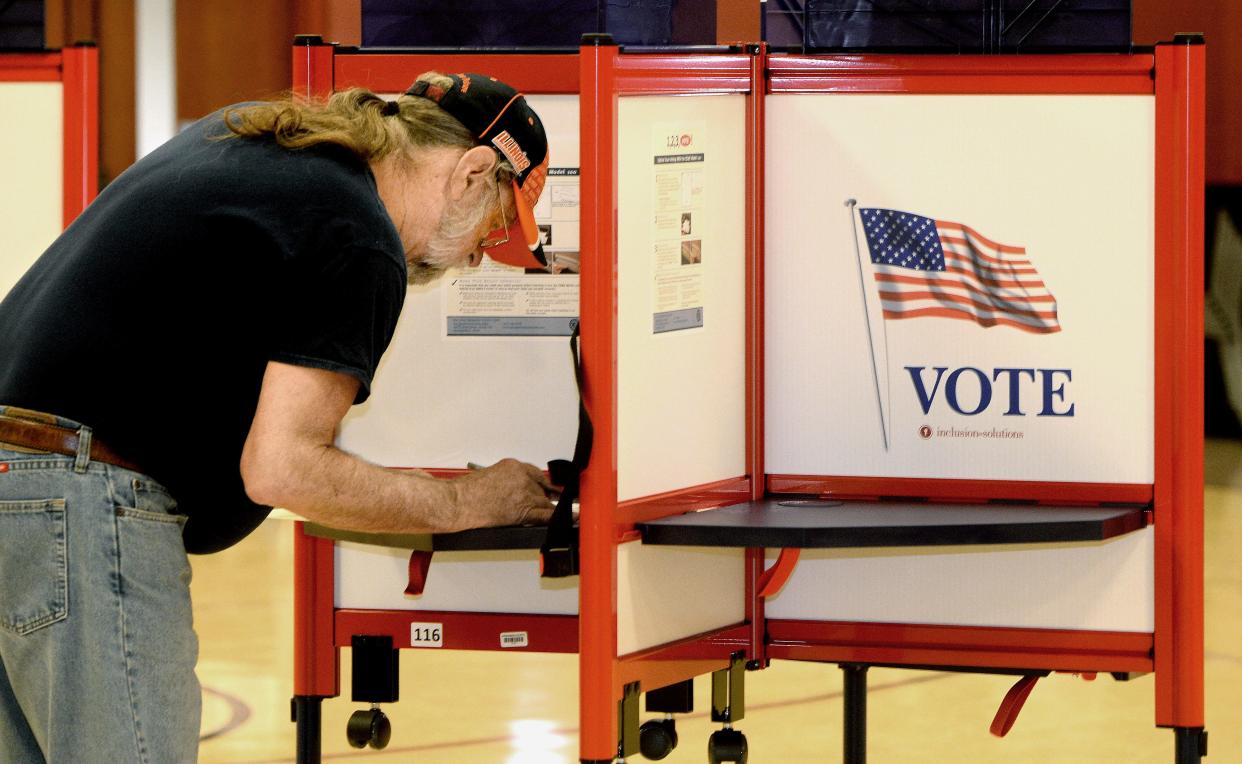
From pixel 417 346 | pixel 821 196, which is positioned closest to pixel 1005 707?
pixel 821 196

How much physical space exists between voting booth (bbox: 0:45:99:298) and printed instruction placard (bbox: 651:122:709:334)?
4.35 feet

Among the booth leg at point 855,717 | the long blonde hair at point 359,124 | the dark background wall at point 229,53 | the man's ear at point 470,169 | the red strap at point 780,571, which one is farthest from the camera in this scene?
the dark background wall at point 229,53

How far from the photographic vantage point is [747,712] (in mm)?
4590

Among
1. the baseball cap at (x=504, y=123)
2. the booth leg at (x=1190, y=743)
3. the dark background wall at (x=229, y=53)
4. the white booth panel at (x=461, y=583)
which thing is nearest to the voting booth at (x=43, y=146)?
the white booth panel at (x=461, y=583)

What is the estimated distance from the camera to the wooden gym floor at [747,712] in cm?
423

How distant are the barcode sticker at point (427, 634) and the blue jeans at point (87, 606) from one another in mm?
1031

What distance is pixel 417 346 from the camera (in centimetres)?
296

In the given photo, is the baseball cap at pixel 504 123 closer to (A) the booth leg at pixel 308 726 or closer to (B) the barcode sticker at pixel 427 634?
(B) the barcode sticker at pixel 427 634

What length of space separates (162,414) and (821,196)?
46.7 inches

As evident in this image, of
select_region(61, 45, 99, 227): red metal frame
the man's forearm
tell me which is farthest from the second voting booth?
select_region(61, 45, 99, 227): red metal frame

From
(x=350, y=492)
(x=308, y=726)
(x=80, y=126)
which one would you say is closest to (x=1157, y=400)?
(x=350, y=492)

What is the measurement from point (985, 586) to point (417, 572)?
3.03 feet

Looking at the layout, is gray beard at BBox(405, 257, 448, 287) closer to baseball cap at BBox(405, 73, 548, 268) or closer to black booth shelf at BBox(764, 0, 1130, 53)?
baseball cap at BBox(405, 73, 548, 268)

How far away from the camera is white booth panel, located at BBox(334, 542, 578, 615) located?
120 inches
